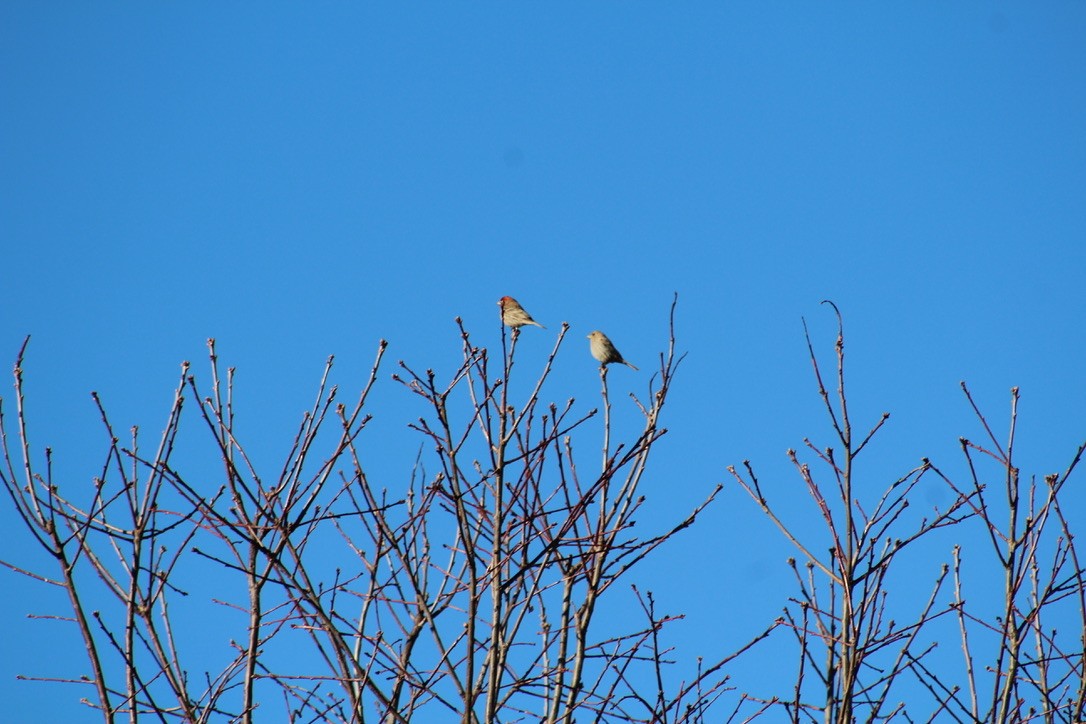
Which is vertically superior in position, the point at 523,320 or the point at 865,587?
the point at 523,320

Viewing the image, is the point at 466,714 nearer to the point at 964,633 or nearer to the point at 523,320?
the point at 964,633

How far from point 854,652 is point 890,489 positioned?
2.23 ft

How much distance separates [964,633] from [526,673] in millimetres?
1758

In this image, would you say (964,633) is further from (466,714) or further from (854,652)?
(466,714)

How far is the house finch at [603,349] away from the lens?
1091 centimetres

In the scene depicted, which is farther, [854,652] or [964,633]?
[964,633]

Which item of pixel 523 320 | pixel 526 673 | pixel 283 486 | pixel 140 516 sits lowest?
pixel 526 673

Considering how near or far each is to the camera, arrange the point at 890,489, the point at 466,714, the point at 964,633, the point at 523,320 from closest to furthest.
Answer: the point at 466,714
the point at 890,489
the point at 964,633
the point at 523,320

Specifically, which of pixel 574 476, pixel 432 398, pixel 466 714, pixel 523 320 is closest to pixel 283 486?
pixel 432 398

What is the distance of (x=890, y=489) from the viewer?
3814 millimetres

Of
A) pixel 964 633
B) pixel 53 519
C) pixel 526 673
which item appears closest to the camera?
pixel 53 519

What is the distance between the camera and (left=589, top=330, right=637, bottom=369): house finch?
10.9 metres

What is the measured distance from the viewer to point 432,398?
3508 millimetres

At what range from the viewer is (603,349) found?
10.9 meters
